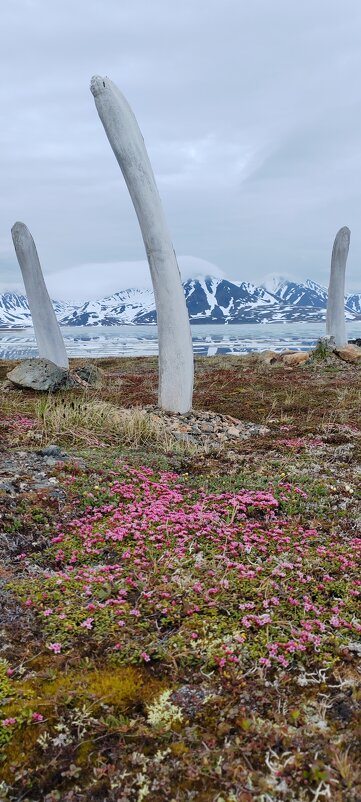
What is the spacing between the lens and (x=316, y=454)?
31.2 ft

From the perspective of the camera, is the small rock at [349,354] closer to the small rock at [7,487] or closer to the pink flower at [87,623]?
the small rock at [7,487]

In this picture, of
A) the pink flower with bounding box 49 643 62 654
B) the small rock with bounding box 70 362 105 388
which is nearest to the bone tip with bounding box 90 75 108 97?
the small rock with bounding box 70 362 105 388

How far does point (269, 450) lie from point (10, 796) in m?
7.94

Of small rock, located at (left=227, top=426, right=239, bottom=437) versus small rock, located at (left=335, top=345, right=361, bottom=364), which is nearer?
small rock, located at (left=227, top=426, right=239, bottom=437)

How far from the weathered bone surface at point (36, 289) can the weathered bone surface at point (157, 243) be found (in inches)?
450

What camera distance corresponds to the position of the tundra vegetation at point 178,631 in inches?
107

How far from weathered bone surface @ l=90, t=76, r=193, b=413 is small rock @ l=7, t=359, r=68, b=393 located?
18.8 ft

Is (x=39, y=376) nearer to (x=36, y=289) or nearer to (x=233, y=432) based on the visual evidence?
(x=36, y=289)

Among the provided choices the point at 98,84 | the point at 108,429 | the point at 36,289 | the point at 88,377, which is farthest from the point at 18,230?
the point at 108,429

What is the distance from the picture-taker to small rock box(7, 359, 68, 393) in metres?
18.2

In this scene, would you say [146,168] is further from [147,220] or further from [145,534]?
[145,534]

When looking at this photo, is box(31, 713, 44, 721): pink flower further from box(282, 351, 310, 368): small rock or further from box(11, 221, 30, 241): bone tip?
box(282, 351, 310, 368): small rock

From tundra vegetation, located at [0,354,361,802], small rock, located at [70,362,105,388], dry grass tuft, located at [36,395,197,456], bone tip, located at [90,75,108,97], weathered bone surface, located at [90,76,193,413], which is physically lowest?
tundra vegetation, located at [0,354,361,802]

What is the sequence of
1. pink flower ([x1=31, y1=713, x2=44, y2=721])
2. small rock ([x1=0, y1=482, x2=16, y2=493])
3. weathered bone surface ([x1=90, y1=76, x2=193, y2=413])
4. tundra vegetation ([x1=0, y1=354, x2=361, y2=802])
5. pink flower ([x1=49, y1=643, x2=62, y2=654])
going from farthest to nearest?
weathered bone surface ([x1=90, y1=76, x2=193, y2=413]) < small rock ([x1=0, y1=482, x2=16, y2=493]) < pink flower ([x1=49, y1=643, x2=62, y2=654]) < pink flower ([x1=31, y1=713, x2=44, y2=721]) < tundra vegetation ([x1=0, y1=354, x2=361, y2=802])
